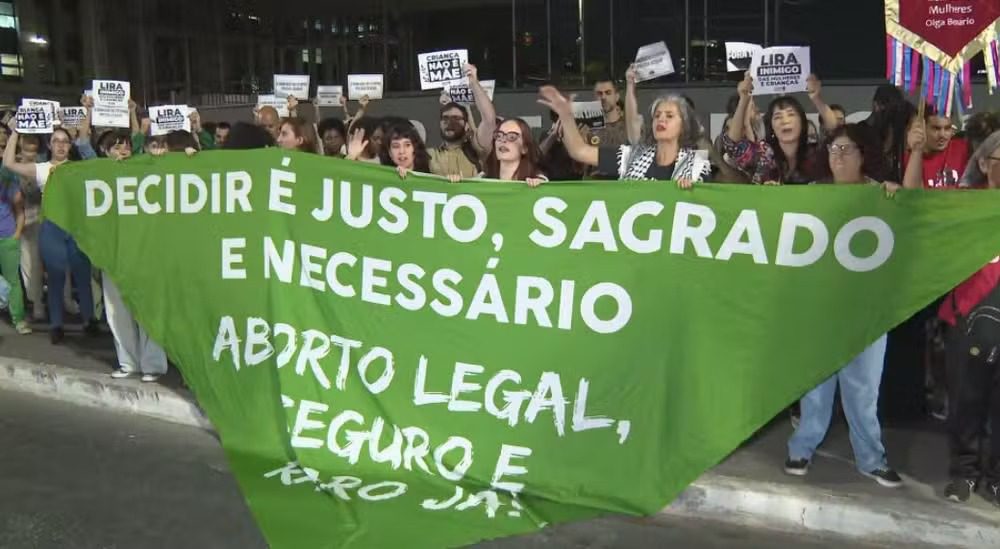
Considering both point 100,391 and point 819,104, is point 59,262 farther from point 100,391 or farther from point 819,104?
point 819,104

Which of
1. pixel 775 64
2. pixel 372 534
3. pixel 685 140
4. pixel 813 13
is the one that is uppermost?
pixel 813 13

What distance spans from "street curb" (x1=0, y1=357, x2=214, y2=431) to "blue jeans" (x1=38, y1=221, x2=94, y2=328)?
0.74 m

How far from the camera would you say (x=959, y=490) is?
13.5 ft

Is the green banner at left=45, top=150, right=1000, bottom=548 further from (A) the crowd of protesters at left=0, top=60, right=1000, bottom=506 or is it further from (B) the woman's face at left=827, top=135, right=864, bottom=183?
(B) the woman's face at left=827, top=135, right=864, bottom=183

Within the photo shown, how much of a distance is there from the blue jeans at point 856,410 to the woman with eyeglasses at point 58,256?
18.1 ft

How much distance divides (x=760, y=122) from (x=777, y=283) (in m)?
2.78

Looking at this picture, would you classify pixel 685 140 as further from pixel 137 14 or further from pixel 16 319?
pixel 137 14

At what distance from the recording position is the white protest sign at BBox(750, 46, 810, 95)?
6.37 meters

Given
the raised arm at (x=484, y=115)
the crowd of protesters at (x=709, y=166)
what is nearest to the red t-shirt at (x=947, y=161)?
the crowd of protesters at (x=709, y=166)

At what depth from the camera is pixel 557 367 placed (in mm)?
4406

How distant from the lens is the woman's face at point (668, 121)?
4.73 metres

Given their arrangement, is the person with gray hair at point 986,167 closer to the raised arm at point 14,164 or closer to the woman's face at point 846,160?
the woman's face at point 846,160

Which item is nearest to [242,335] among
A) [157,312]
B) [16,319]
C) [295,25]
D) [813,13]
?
[157,312]

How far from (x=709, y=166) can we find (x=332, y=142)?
389 centimetres
